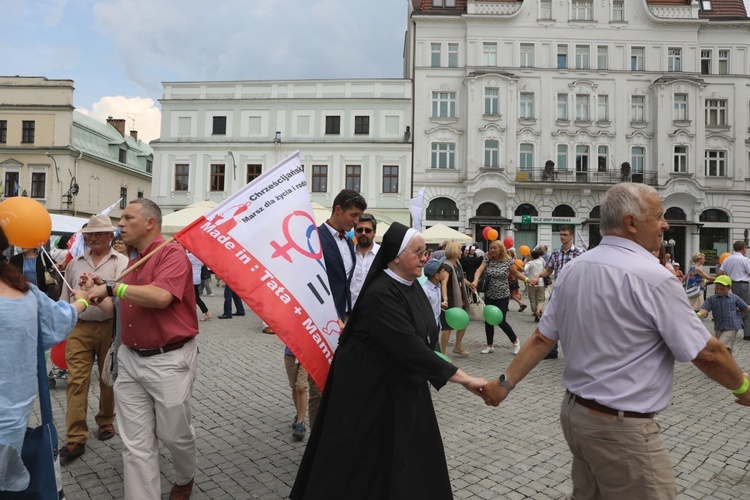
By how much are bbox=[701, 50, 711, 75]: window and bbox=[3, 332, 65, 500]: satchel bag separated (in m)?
42.2

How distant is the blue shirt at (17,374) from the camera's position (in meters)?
2.48

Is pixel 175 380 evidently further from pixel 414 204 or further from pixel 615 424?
pixel 414 204

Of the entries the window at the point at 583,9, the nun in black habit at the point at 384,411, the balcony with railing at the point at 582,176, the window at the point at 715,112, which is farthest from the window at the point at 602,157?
the nun in black habit at the point at 384,411

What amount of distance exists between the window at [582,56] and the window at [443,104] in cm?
860

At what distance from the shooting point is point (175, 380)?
3529mm

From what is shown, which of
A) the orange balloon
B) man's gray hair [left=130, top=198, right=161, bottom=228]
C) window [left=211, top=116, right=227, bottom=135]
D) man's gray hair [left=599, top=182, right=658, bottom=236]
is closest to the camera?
man's gray hair [left=599, top=182, right=658, bottom=236]

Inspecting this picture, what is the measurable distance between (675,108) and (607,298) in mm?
38147

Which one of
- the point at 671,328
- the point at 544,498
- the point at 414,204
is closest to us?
the point at 671,328

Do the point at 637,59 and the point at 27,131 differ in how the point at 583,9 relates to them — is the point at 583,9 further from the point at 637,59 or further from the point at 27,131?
the point at 27,131

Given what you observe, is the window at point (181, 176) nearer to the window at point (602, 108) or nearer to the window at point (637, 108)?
the window at point (602, 108)

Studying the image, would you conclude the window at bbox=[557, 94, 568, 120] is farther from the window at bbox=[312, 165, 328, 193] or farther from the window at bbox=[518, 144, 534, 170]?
the window at bbox=[312, 165, 328, 193]

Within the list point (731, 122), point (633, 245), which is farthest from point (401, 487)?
point (731, 122)

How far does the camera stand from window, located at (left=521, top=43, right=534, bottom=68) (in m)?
34.5

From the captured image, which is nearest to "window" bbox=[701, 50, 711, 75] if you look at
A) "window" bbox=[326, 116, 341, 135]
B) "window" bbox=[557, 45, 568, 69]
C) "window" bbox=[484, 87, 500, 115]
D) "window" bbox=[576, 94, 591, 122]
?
"window" bbox=[576, 94, 591, 122]
